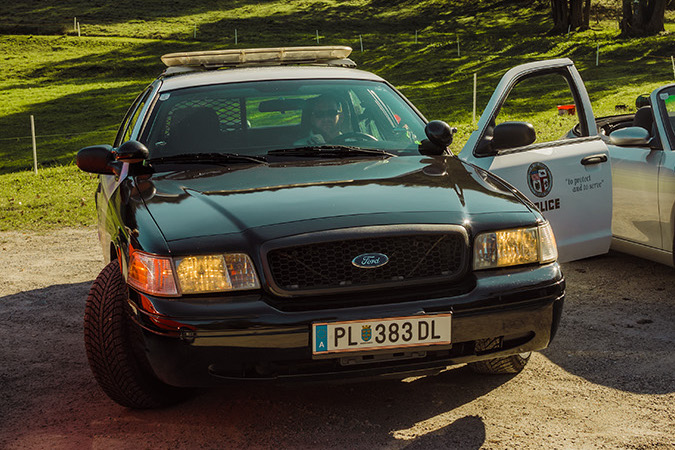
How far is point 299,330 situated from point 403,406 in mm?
964

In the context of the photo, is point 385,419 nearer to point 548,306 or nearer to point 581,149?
point 548,306

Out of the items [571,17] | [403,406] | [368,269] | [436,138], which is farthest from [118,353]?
[571,17]

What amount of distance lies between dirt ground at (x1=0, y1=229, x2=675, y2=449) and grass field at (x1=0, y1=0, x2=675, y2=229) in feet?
21.5

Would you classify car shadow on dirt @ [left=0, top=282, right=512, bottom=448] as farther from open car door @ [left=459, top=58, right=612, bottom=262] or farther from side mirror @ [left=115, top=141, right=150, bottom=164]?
open car door @ [left=459, top=58, right=612, bottom=262]

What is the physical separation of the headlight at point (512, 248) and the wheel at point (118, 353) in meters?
1.57

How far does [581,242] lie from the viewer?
589 cm

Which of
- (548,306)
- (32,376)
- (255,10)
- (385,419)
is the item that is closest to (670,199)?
(548,306)

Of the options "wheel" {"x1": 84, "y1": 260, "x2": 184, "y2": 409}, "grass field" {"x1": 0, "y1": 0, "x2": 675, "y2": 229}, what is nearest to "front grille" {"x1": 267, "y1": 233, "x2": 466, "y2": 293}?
"wheel" {"x1": 84, "y1": 260, "x2": 184, "y2": 409}

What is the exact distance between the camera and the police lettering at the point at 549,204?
577cm

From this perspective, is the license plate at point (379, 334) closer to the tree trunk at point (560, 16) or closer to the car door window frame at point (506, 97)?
the car door window frame at point (506, 97)

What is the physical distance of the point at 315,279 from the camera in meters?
3.80

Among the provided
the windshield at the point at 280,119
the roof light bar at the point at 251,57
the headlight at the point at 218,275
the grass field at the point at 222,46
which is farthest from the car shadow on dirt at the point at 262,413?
the grass field at the point at 222,46

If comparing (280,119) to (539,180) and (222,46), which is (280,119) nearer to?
(539,180)

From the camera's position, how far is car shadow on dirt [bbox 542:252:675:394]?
483cm
